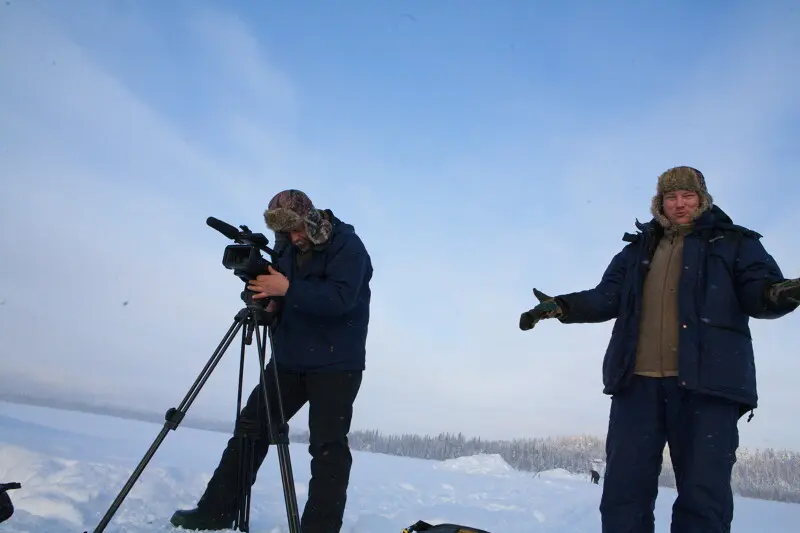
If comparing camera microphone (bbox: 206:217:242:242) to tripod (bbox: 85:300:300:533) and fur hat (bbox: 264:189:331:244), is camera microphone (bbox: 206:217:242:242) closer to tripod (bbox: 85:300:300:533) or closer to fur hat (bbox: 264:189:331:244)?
tripod (bbox: 85:300:300:533)

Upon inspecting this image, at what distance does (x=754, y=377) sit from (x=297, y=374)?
8.31 feet

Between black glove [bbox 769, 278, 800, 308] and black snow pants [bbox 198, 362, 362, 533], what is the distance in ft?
7.33

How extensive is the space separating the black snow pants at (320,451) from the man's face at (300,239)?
2.65ft

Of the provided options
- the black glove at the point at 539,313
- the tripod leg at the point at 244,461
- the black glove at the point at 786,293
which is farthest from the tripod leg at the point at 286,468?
the black glove at the point at 786,293

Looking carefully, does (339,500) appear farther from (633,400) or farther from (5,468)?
(5,468)

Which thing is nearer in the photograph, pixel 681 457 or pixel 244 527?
pixel 681 457

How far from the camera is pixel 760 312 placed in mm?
2619

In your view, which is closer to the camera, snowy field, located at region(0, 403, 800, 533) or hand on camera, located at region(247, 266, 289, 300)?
hand on camera, located at region(247, 266, 289, 300)

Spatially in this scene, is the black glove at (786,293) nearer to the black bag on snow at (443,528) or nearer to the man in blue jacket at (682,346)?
the man in blue jacket at (682,346)

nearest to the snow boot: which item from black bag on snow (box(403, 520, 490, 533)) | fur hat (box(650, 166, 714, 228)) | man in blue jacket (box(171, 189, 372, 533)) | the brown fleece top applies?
man in blue jacket (box(171, 189, 372, 533))

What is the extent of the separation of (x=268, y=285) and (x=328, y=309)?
0.41 metres

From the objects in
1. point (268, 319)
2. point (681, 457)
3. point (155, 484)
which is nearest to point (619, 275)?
point (681, 457)

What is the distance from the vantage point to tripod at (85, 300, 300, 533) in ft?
7.88

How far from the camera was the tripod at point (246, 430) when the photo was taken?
2402mm
